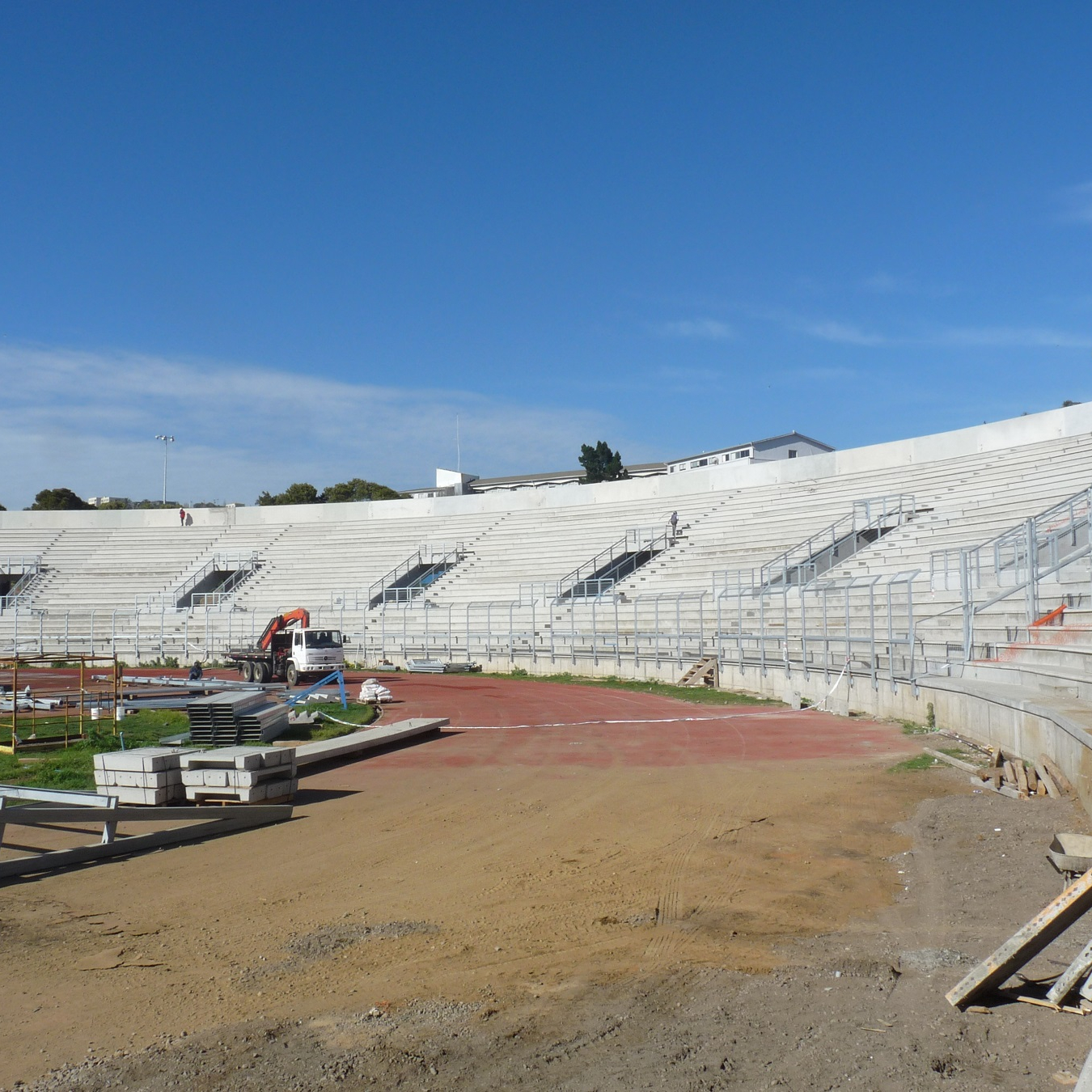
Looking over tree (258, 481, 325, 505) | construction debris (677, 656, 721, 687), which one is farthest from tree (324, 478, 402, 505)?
construction debris (677, 656, 721, 687)

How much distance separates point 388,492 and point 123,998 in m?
94.4

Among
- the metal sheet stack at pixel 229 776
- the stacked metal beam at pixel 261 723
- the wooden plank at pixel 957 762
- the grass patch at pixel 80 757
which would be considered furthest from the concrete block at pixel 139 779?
the wooden plank at pixel 957 762

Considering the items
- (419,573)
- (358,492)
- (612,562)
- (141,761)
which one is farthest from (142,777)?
(358,492)

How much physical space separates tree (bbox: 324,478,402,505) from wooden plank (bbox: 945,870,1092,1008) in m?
93.9

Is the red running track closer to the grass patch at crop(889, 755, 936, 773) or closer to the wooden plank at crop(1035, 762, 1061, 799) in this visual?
the grass patch at crop(889, 755, 936, 773)

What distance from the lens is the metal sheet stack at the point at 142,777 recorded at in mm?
11211

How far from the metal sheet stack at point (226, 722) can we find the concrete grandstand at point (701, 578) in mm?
10884

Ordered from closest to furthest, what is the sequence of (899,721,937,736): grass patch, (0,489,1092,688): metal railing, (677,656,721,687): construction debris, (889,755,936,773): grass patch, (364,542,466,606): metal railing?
(889,755,936,773): grass patch
(899,721,937,736): grass patch
(0,489,1092,688): metal railing
(677,656,721,687): construction debris
(364,542,466,606): metal railing

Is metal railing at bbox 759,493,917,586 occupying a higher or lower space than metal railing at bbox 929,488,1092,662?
higher

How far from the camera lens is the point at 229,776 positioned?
37.0ft

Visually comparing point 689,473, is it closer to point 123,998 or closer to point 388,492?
point 123,998

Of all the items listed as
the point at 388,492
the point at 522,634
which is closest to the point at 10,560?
the point at 522,634

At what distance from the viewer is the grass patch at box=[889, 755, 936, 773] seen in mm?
13125

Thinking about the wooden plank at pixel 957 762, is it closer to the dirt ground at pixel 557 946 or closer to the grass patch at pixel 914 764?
the grass patch at pixel 914 764
